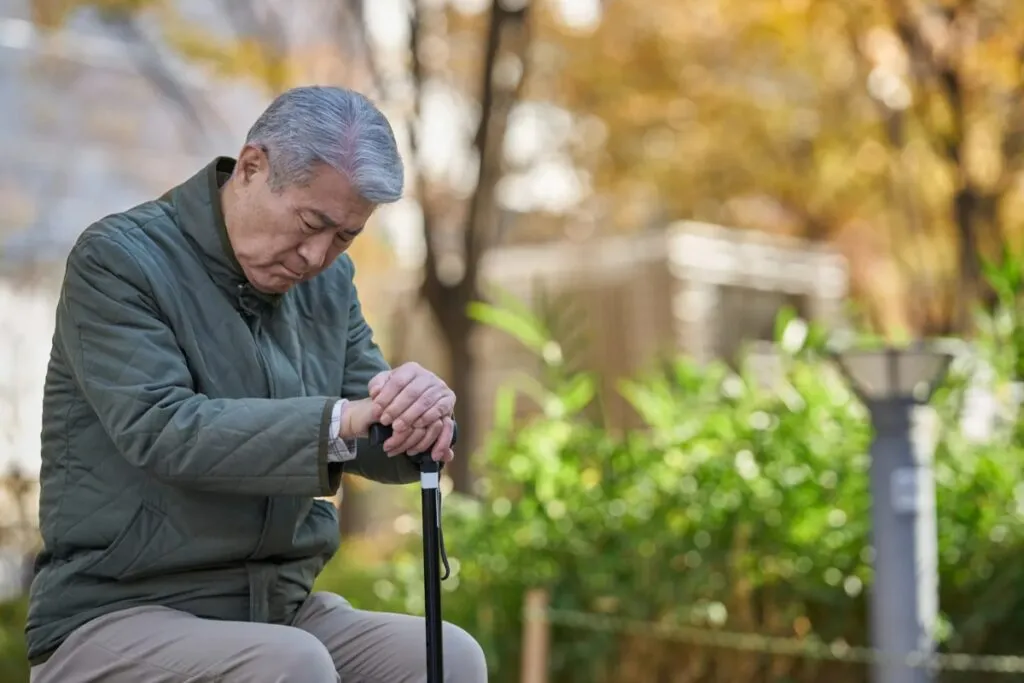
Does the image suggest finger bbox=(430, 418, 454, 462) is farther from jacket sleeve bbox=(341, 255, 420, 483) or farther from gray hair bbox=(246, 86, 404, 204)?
gray hair bbox=(246, 86, 404, 204)

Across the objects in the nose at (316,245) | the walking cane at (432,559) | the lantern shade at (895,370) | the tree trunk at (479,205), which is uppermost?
the tree trunk at (479,205)

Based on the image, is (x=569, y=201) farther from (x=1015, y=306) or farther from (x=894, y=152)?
(x=1015, y=306)

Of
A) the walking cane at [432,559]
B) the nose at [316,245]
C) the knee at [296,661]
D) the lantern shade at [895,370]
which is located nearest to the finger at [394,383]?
the walking cane at [432,559]

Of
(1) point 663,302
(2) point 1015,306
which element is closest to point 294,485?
(2) point 1015,306

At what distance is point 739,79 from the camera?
11.9 meters

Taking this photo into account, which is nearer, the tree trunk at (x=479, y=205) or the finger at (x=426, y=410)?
the finger at (x=426, y=410)

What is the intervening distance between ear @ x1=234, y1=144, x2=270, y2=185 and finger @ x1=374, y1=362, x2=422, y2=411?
0.34 meters

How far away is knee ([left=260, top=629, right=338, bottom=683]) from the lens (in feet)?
→ 6.44

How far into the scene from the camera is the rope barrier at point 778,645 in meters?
4.49

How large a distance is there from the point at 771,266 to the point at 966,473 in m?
9.62

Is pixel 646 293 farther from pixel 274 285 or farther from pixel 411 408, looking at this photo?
pixel 411 408

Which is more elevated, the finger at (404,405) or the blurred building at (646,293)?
the blurred building at (646,293)

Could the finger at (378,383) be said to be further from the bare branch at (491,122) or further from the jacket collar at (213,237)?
the bare branch at (491,122)

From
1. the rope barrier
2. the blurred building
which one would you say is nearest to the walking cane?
the rope barrier
